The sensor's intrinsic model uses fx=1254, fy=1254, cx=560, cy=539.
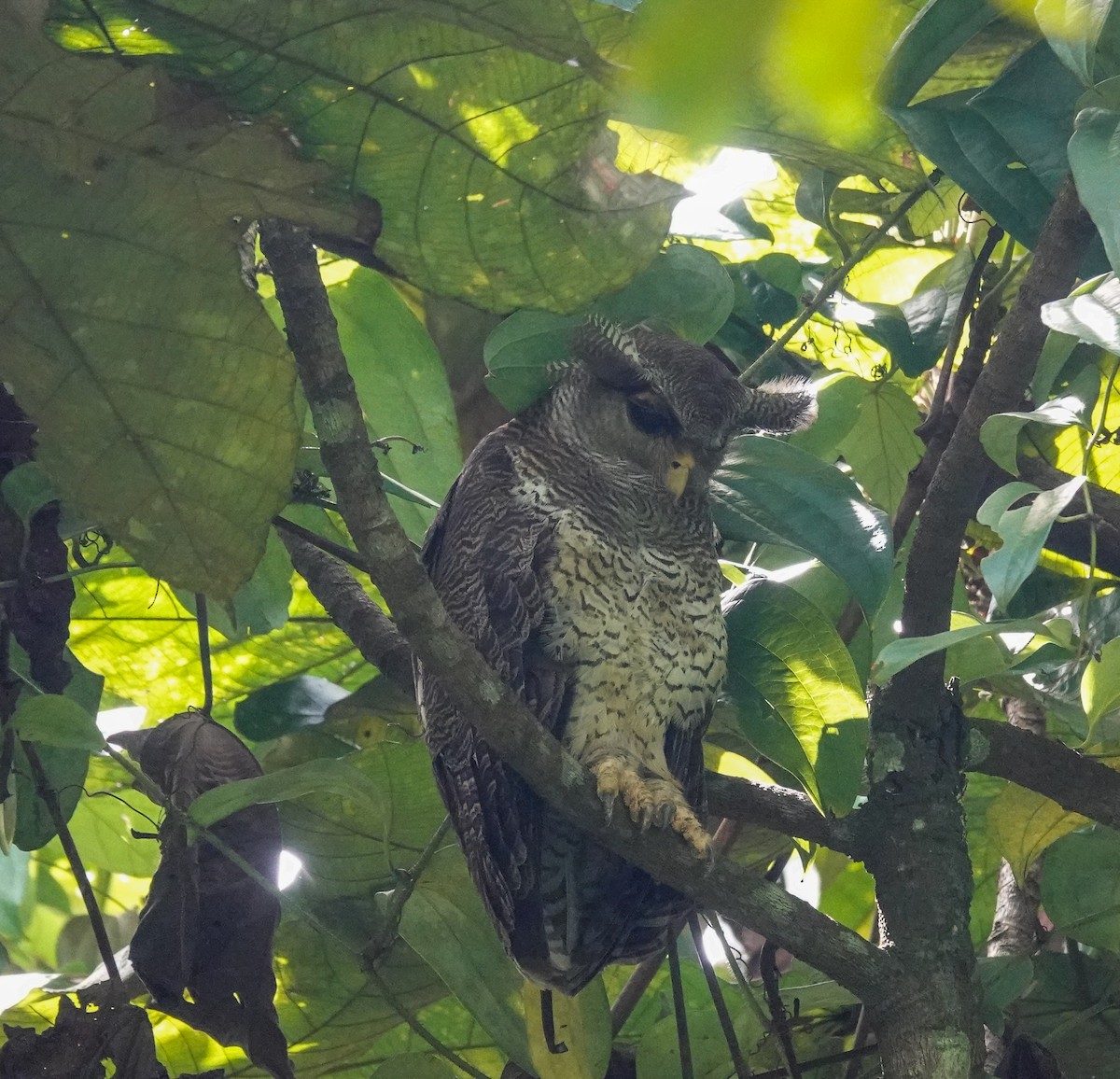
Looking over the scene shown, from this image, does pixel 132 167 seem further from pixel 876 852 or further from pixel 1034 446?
pixel 1034 446

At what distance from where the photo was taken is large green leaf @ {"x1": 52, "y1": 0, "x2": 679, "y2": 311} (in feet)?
2.89

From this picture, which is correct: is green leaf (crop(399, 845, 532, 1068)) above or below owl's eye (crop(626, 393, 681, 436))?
below

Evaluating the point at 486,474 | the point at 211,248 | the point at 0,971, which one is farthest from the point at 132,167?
the point at 0,971

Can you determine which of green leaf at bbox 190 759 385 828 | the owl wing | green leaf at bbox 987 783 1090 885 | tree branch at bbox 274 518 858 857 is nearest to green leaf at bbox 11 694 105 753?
green leaf at bbox 190 759 385 828

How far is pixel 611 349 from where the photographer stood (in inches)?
73.3

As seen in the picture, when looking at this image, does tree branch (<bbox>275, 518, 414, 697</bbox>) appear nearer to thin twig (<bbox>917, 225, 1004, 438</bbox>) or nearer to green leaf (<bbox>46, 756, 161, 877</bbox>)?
green leaf (<bbox>46, 756, 161, 877</bbox>)

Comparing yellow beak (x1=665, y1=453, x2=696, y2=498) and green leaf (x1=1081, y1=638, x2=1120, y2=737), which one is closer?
green leaf (x1=1081, y1=638, x2=1120, y2=737)

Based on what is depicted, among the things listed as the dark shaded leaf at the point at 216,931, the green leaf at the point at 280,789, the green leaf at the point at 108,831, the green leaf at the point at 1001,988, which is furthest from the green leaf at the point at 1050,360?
the green leaf at the point at 108,831

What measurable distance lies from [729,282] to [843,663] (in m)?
0.48

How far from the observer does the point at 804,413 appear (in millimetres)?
1879

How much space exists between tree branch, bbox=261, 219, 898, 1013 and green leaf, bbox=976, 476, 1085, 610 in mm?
456

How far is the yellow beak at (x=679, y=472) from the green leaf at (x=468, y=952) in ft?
2.09

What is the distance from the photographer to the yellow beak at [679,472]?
184cm

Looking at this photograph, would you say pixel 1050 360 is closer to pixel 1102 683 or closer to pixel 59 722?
pixel 1102 683
